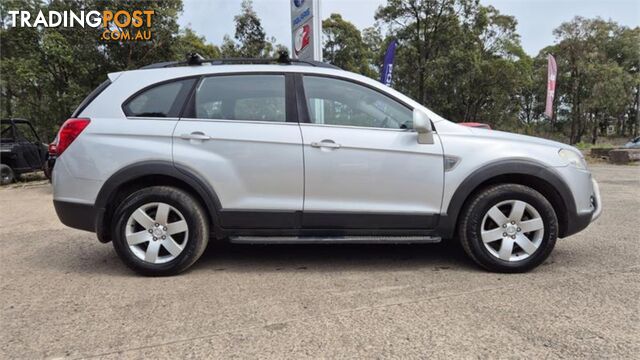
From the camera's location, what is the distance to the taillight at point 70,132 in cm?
371

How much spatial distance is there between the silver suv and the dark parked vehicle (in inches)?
376

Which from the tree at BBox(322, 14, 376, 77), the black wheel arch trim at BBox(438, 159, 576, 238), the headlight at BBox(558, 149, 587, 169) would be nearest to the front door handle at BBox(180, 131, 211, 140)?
the black wheel arch trim at BBox(438, 159, 576, 238)

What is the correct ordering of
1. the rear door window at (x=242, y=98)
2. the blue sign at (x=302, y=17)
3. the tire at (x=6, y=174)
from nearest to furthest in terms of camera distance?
the rear door window at (x=242, y=98), the blue sign at (x=302, y=17), the tire at (x=6, y=174)

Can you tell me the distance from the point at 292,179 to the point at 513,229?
1890 mm

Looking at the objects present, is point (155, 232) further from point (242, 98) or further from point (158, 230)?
point (242, 98)

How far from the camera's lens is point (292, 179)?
12.1 feet

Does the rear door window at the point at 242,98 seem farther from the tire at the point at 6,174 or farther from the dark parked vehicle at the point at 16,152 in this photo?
the tire at the point at 6,174

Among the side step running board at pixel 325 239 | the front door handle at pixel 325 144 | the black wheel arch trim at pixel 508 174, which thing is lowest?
the side step running board at pixel 325 239

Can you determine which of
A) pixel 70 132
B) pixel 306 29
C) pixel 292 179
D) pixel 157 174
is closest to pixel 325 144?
pixel 292 179

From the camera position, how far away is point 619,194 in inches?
326

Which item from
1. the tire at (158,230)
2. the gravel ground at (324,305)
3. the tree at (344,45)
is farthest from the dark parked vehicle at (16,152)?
the tree at (344,45)

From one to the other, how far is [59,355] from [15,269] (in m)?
2.09

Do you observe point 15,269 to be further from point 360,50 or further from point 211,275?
point 360,50

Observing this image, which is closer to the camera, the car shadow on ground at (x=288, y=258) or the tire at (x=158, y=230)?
the tire at (x=158, y=230)
